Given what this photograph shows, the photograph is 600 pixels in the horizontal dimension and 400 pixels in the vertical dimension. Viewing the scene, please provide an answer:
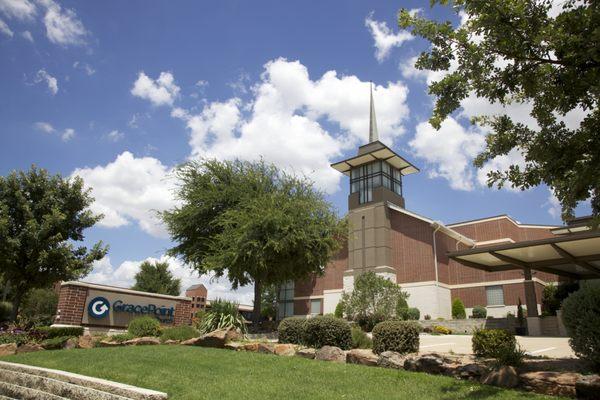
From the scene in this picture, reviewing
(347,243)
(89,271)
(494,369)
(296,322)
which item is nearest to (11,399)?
(296,322)

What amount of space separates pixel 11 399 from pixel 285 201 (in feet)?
56.1

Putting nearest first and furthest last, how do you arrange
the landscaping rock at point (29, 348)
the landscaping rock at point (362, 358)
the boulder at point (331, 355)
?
the landscaping rock at point (362, 358) < the boulder at point (331, 355) < the landscaping rock at point (29, 348)

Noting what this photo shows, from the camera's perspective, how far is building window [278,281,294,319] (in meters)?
46.0

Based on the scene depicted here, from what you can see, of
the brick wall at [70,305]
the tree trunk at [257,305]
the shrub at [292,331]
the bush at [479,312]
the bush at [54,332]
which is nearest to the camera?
the shrub at [292,331]

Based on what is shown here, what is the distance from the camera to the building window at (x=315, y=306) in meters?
43.7

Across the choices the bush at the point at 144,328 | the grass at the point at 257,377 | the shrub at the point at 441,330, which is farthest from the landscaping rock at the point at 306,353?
the shrub at the point at 441,330

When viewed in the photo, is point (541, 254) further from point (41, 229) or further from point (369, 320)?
point (41, 229)

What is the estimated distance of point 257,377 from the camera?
350 inches

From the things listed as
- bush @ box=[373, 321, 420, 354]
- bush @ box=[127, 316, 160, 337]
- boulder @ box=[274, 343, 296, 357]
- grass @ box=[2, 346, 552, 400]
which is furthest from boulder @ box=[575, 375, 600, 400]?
bush @ box=[127, 316, 160, 337]

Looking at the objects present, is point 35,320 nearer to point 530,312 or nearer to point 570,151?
point 570,151

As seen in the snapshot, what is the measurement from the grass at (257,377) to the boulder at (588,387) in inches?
21.3

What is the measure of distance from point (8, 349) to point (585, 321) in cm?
1666

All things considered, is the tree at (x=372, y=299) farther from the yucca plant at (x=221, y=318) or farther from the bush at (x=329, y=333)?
the bush at (x=329, y=333)

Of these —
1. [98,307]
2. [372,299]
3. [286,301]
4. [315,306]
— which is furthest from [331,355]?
[286,301]
